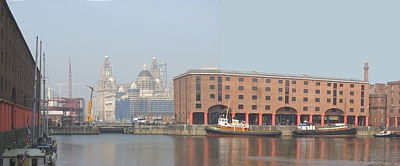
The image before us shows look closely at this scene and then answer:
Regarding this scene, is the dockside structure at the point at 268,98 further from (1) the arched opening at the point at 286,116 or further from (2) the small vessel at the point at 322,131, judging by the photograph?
(2) the small vessel at the point at 322,131

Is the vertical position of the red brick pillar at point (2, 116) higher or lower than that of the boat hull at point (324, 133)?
higher

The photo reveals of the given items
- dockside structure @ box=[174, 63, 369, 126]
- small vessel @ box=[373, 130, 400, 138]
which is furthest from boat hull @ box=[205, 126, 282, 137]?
small vessel @ box=[373, 130, 400, 138]

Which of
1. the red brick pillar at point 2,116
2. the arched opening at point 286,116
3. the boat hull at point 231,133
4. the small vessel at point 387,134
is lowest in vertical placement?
the small vessel at point 387,134

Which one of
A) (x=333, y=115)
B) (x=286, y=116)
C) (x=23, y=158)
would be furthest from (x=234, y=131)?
(x=23, y=158)

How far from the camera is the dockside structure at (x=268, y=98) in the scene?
122062 mm

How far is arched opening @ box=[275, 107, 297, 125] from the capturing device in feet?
431

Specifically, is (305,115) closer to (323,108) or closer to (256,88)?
(323,108)

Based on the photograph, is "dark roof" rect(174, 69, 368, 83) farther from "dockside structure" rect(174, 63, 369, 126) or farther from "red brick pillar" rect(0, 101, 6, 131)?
"red brick pillar" rect(0, 101, 6, 131)

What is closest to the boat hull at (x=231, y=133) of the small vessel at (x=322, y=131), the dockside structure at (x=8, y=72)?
the small vessel at (x=322, y=131)

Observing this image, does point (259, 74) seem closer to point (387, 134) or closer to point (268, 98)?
A: point (268, 98)

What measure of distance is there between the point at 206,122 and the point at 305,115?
1124 inches

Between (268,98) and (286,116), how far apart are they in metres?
10.3

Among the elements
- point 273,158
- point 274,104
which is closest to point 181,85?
point 274,104

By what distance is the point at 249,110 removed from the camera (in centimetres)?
12575
